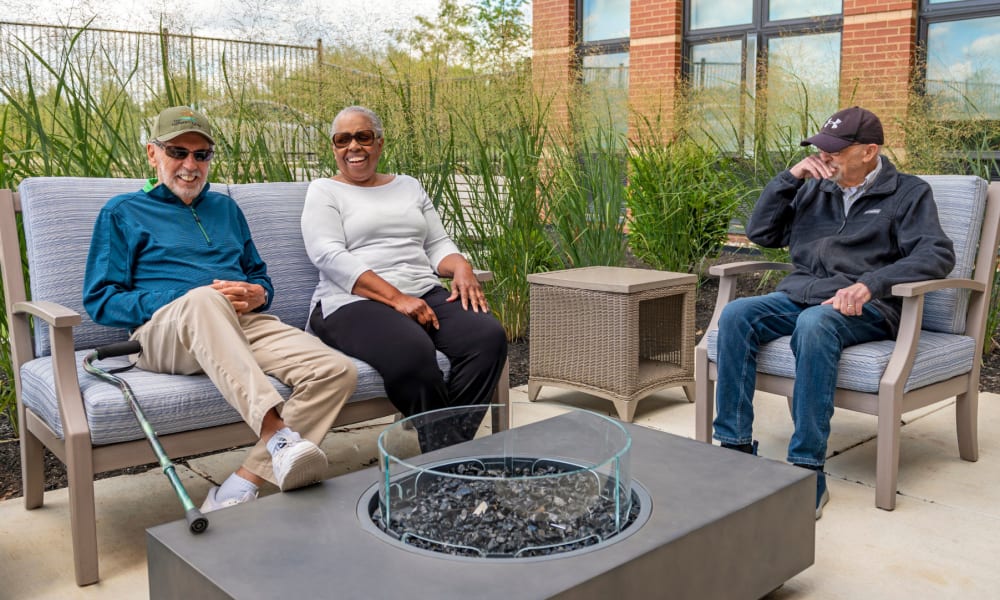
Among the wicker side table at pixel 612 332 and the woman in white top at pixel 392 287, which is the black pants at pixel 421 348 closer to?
the woman in white top at pixel 392 287

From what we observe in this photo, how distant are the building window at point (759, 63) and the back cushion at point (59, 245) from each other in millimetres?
3491

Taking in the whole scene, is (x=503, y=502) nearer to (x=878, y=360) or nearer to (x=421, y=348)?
(x=421, y=348)

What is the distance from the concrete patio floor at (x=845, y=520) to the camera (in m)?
2.05

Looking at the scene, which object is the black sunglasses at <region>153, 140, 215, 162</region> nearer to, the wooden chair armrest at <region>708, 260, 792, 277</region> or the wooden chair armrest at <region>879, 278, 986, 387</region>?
the wooden chair armrest at <region>708, 260, 792, 277</region>

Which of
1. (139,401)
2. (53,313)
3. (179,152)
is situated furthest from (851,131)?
(53,313)

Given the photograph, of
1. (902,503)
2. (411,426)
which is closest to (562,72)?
(902,503)

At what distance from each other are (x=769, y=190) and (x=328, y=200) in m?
1.49

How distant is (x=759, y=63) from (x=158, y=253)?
6070 mm

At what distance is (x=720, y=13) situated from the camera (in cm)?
832

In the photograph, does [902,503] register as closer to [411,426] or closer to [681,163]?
[411,426]

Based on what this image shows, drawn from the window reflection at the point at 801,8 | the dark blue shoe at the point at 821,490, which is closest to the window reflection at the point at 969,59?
the window reflection at the point at 801,8

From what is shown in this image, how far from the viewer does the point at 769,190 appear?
2996mm

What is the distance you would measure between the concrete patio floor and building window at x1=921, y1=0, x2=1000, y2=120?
4.16 metres

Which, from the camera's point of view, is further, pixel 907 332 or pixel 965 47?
pixel 965 47
